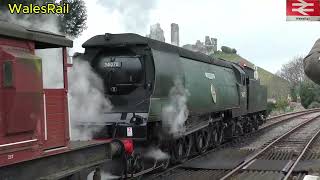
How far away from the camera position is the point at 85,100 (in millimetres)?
10500

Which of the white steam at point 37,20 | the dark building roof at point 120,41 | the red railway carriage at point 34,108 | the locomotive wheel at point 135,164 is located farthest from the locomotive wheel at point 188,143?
the red railway carriage at point 34,108

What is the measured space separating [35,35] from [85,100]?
16.7 feet

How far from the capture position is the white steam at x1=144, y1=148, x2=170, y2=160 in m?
10.8

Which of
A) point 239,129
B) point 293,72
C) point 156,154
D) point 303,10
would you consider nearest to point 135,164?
point 156,154

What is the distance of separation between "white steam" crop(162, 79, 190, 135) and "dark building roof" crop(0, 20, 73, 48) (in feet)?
18.2

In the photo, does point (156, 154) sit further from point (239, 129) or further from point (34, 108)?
point (239, 129)

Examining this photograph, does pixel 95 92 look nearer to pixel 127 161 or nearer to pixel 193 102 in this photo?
pixel 127 161

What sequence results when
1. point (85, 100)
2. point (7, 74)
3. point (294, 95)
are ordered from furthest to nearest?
point (294, 95) < point (85, 100) < point (7, 74)

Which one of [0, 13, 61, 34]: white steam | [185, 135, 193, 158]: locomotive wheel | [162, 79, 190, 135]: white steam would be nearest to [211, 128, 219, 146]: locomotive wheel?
[185, 135, 193, 158]: locomotive wheel

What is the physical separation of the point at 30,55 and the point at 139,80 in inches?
219

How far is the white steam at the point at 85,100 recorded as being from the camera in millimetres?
10195

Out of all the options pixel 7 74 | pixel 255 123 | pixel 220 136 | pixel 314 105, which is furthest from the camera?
pixel 314 105

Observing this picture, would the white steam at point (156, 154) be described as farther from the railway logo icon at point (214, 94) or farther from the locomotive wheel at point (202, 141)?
the railway logo icon at point (214, 94)

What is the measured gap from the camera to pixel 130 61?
1090 centimetres
